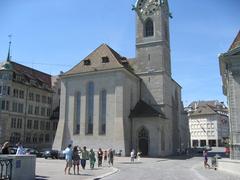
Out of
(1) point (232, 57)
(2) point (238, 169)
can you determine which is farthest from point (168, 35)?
(2) point (238, 169)

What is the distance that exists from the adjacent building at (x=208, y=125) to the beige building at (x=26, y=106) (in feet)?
185

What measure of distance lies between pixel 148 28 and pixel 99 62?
39.4 ft

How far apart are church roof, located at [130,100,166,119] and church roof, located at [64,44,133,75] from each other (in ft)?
21.9

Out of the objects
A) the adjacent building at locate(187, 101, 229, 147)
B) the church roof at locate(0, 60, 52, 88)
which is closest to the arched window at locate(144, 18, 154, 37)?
the church roof at locate(0, 60, 52, 88)

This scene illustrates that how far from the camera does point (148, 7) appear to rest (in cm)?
5822

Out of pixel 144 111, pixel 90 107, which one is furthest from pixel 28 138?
pixel 144 111

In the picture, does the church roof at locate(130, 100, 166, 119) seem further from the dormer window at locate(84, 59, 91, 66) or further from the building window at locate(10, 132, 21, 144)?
the building window at locate(10, 132, 21, 144)

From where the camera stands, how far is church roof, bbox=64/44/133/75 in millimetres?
51375

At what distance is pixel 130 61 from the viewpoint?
196ft

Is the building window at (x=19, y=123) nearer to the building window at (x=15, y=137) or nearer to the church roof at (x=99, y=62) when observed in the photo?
the building window at (x=15, y=137)

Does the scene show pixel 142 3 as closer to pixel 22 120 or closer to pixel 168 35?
pixel 168 35

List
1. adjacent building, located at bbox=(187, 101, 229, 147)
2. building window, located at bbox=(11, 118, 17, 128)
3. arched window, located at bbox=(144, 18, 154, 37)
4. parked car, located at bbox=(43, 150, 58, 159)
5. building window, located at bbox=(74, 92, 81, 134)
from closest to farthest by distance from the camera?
parked car, located at bbox=(43, 150, 58, 159), building window, located at bbox=(74, 92, 81, 134), building window, located at bbox=(11, 118, 17, 128), arched window, located at bbox=(144, 18, 154, 37), adjacent building, located at bbox=(187, 101, 229, 147)

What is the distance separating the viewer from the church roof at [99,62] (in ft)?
169

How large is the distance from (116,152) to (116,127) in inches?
147
